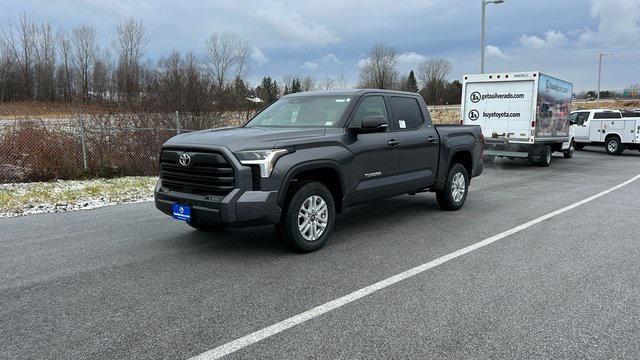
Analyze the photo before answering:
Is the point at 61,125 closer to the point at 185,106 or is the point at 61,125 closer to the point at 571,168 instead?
the point at 185,106

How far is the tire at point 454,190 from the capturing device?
7809mm

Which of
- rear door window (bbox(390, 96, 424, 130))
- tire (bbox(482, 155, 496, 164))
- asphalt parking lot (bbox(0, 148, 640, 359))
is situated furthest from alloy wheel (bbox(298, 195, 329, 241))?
tire (bbox(482, 155, 496, 164))

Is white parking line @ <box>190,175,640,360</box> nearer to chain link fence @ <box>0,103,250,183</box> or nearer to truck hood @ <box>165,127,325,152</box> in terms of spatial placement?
truck hood @ <box>165,127,325,152</box>

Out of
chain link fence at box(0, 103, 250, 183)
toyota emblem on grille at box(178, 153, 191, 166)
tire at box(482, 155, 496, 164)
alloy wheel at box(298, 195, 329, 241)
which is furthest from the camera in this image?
tire at box(482, 155, 496, 164)

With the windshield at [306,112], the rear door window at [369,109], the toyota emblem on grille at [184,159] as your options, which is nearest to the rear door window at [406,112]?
the rear door window at [369,109]

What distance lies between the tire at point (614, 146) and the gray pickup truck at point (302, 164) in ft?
60.3

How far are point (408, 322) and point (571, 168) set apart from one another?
14.4 m

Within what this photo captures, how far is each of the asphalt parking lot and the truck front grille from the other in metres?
0.77

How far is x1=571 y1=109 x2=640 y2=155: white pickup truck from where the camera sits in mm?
21461

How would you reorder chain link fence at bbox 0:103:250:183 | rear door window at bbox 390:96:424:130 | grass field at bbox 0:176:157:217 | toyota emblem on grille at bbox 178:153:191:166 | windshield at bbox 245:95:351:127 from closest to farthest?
toyota emblem on grille at bbox 178:153:191:166 → windshield at bbox 245:95:351:127 → rear door window at bbox 390:96:424:130 → grass field at bbox 0:176:157:217 → chain link fence at bbox 0:103:250:183

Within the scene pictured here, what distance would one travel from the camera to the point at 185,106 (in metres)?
16.9

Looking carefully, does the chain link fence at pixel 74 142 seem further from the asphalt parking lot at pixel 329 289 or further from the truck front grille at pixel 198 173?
the truck front grille at pixel 198 173

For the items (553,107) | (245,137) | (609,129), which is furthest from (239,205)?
(609,129)

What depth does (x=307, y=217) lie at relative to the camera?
5422 millimetres
